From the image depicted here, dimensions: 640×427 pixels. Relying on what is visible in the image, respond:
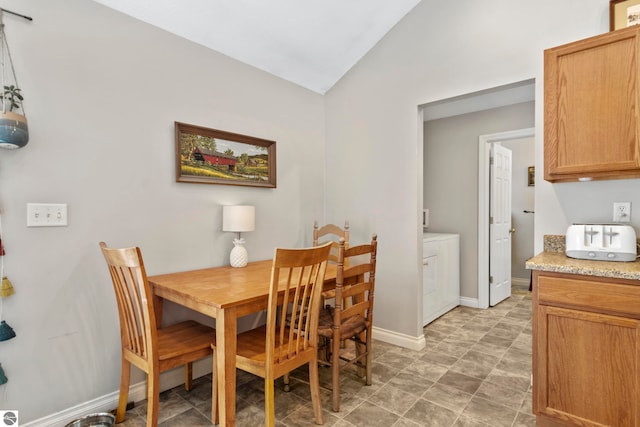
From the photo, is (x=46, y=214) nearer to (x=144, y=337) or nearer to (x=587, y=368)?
(x=144, y=337)

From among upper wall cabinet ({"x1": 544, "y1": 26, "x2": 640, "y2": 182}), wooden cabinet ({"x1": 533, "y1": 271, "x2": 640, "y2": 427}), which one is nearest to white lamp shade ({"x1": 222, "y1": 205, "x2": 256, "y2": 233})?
wooden cabinet ({"x1": 533, "y1": 271, "x2": 640, "y2": 427})

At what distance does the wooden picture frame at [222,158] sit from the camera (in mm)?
2385

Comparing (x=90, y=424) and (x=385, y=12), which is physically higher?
(x=385, y=12)

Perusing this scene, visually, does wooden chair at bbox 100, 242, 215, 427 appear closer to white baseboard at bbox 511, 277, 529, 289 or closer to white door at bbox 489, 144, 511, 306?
white door at bbox 489, 144, 511, 306

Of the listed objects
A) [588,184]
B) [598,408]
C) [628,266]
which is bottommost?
[598,408]

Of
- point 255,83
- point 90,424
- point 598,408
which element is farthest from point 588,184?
point 90,424

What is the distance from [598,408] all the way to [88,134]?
10.0 feet

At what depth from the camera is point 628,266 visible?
160cm

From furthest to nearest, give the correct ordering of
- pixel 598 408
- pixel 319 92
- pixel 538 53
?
pixel 319 92, pixel 538 53, pixel 598 408

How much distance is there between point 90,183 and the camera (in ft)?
6.47

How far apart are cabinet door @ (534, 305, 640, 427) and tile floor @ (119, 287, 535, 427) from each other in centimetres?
32

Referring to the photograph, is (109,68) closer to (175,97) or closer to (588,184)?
(175,97)

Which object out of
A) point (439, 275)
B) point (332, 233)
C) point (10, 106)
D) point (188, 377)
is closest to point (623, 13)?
point (332, 233)

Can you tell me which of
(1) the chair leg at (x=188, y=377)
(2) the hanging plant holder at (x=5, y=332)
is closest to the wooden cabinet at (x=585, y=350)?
(1) the chair leg at (x=188, y=377)
